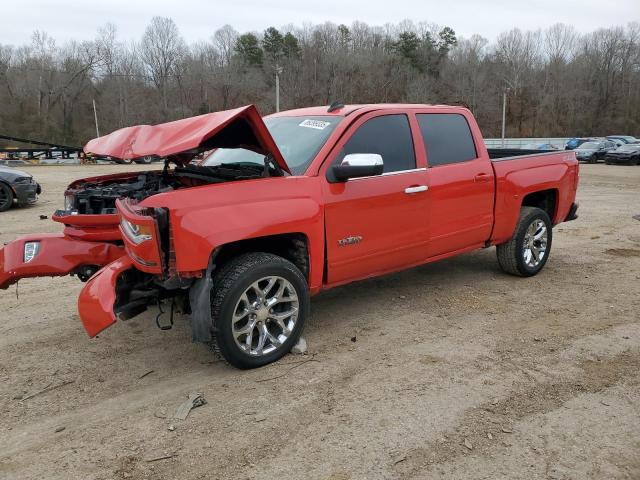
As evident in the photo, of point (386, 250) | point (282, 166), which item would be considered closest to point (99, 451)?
point (282, 166)

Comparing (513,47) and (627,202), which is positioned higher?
(513,47)

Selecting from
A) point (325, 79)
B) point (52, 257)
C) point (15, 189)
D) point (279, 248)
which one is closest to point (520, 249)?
point (279, 248)

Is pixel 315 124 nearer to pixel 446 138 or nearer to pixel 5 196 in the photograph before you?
pixel 446 138

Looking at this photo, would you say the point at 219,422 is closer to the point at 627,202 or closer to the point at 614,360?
the point at 614,360

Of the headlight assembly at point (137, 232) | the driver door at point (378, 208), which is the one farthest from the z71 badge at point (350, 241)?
the headlight assembly at point (137, 232)

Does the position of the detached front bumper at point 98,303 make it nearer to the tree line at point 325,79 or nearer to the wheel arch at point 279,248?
the wheel arch at point 279,248

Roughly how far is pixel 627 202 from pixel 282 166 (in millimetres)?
11910

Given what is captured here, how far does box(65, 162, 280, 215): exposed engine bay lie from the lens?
430cm

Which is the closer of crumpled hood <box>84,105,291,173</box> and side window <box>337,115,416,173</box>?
crumpled hood <box>84,105,291,173</box>

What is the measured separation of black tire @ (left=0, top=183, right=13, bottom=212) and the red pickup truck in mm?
8262

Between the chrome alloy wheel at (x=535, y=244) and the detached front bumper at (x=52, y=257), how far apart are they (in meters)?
4.30

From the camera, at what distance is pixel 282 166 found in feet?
13.0

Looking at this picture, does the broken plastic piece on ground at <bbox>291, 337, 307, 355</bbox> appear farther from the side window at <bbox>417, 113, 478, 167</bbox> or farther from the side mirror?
the side window at <bbox>417, 113, 478, 167</bbox>

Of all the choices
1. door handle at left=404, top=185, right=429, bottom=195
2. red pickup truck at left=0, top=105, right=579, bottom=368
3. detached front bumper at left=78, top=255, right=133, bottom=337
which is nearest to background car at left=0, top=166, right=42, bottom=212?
red pickup truck at left=0, top=105, right=579, bottom=368
